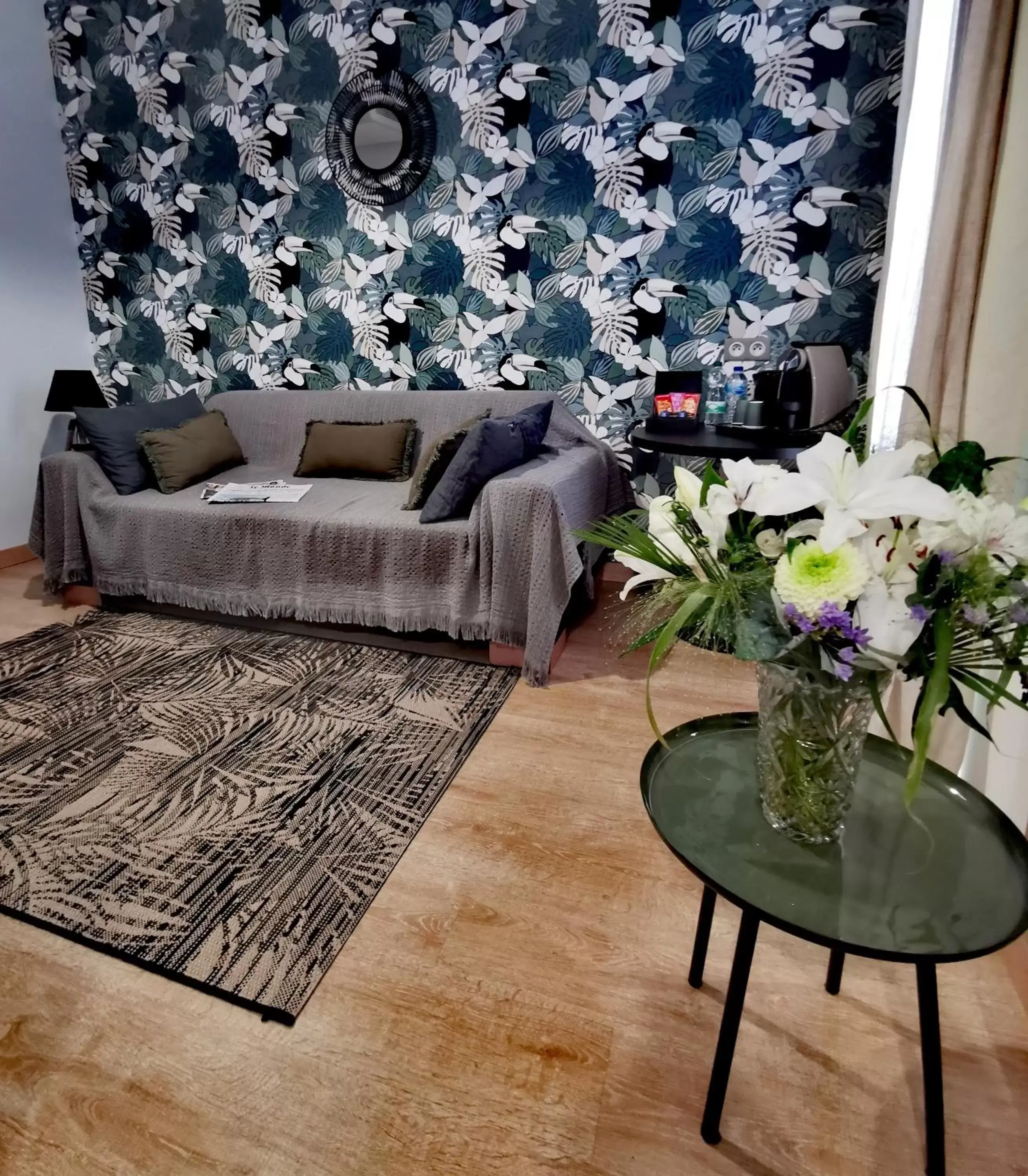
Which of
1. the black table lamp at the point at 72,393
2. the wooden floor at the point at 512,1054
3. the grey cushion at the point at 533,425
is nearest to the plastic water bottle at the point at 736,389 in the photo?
the grey cushion at the point at 533,425

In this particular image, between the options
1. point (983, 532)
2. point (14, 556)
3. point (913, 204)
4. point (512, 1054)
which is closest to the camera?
point (983, 532)

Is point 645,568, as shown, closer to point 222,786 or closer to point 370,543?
point 222,786

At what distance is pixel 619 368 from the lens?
3012 millimetres

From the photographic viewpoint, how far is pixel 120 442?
291 cm

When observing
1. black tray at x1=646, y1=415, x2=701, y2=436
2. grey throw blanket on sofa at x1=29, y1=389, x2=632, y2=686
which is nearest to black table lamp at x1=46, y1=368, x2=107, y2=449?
grey throw blanket on sofa at x1=29, y1=389, x2=632, y2=686

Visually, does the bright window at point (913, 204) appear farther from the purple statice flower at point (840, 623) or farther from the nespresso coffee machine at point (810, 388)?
the purple statice flower at point (840, 623)

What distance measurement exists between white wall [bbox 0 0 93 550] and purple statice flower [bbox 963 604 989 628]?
4.33 metres

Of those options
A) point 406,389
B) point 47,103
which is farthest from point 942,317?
point 47,103

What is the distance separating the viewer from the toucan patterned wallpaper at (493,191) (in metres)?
2.58

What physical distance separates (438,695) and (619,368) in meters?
1.71

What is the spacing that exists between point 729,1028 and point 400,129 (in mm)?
3506

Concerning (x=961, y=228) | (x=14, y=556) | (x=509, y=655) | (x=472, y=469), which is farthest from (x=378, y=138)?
(x=14, y=556)

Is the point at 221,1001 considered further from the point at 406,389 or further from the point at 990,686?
the point at 406,389

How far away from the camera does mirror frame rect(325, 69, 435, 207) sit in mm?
2990
